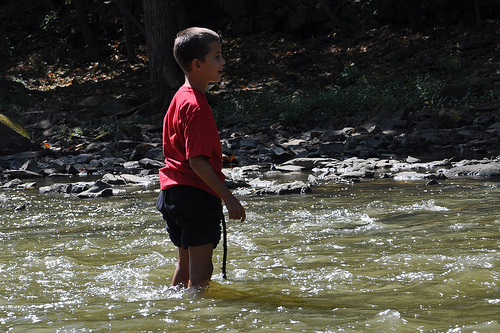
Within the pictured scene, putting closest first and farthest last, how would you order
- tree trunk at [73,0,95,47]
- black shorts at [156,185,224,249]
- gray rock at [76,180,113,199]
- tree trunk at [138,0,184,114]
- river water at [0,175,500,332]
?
river water at [0,175,500,332] < black shorts at [156,185,224,249] < gray rock at [76,180,113,199] < tree trunk at [138,0,184,114] < tree trunk at [73,0,95,47]

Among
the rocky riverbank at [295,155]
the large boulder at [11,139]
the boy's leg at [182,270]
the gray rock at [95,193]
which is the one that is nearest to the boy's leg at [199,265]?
the boy's leg at [182,270]

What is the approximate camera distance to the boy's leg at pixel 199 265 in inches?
128

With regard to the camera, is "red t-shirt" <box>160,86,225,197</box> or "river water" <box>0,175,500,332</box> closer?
"river water" <box>0,175,500,332</box>

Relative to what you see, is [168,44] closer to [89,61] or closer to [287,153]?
[287,153]

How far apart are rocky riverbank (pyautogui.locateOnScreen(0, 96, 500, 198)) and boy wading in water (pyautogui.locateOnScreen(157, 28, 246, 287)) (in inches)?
175

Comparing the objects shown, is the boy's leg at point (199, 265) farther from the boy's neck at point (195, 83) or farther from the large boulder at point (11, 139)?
the large boulder at point (11, 139)

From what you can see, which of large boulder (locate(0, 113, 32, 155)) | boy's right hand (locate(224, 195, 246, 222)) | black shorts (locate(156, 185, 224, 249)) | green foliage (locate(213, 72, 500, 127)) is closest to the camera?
boy's right hand (locate(224, 195, 246, 222))

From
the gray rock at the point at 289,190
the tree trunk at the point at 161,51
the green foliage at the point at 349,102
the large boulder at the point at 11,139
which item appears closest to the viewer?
the gray rock at the point at 289,190

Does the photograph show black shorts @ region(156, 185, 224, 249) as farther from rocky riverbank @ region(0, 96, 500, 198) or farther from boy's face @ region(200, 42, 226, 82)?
rocky riverbank @ region(0, 96, 500, 198)

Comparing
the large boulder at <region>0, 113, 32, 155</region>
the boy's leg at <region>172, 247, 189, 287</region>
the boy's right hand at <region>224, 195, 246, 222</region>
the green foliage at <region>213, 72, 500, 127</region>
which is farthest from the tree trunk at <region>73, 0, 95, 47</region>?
the boy's right hand at <region>224, 195, 246, 222</region>

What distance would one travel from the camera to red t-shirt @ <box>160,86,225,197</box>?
3135 mm

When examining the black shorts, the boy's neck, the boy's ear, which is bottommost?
the black shorts

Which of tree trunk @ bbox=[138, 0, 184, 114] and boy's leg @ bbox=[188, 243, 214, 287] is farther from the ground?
tree trunk @ bbox=[138, 0, 184, 114]

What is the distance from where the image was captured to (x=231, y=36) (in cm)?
2444
